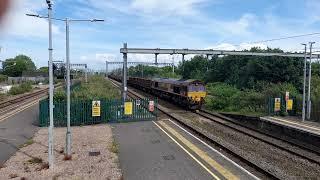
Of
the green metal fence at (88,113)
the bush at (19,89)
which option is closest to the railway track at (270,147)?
the green metal fence at (88,113)

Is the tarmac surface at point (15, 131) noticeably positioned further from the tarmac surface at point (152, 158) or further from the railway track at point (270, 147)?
the railway track at point (270, 147)

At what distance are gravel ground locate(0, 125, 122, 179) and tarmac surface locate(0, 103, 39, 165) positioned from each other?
44 cm

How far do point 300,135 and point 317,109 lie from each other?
23.7 ft

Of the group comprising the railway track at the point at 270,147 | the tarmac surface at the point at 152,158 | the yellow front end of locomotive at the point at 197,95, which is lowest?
the railway track at the point at 270,147

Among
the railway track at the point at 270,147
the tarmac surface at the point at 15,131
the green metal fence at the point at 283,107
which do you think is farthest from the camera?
the green metal fence at the point at 283,107

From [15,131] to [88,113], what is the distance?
5.14 m

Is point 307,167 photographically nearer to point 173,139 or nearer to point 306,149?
point 306,149

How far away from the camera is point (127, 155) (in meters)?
15.6

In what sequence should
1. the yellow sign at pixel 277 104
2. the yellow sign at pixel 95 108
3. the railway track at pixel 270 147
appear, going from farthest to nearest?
the yellow sign at pixel 277 104, the yellow sign at pixel 95 108, the railway track at pixel 270 147

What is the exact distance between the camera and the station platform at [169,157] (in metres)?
12.8

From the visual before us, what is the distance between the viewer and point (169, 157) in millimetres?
15266

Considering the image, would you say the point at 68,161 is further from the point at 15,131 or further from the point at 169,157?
the point at 15,131

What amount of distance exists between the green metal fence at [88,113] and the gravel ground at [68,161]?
13.0ft

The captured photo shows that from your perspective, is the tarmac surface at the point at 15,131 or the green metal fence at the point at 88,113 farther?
the green metal fence at the point at 88,113
